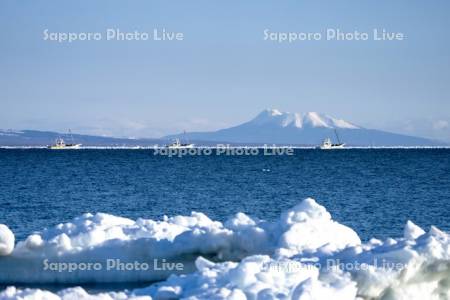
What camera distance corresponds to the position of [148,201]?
2032 inches

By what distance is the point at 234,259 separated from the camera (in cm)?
2117

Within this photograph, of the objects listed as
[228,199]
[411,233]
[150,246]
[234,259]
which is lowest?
[234,259]

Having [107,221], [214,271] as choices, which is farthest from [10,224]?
[214,271]

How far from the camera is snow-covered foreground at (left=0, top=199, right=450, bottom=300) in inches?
640

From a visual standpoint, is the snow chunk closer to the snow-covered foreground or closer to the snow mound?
the snow-covered foreground

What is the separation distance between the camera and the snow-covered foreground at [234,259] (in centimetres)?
1625

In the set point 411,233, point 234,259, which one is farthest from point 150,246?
point 411,233

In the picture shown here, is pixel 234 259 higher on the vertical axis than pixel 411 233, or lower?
lower

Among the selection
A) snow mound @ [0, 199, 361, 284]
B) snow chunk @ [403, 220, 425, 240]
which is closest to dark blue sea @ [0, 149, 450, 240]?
snow mound @ [0, 199, 361, 284]

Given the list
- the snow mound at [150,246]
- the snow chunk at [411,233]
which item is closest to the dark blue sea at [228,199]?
the snow mound at [150,246]

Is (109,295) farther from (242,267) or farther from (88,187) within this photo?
(88,187)

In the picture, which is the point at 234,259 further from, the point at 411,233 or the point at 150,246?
the point at 411,233

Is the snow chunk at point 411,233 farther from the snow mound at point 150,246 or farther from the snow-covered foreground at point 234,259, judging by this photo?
the snow mound at point 150,246

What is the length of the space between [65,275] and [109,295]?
4.51 meters
